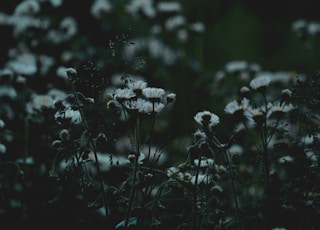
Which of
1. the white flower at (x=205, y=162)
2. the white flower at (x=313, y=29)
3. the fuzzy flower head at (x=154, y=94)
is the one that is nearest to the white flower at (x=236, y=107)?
the white flower at (x=205, y=162)

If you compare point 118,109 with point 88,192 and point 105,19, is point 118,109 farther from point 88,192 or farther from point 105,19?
point 105,19

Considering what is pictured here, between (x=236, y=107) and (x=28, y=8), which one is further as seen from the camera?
(x=28, y=8)

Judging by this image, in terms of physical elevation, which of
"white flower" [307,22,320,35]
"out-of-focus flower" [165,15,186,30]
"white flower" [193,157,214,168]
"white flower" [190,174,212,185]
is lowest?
"white flower" [190,174,212,185]

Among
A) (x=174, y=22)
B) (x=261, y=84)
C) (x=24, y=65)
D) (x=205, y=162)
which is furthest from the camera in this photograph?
(x=174, y=22)

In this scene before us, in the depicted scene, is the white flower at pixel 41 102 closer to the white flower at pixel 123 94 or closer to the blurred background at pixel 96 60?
the blurred background at pixel 96 60

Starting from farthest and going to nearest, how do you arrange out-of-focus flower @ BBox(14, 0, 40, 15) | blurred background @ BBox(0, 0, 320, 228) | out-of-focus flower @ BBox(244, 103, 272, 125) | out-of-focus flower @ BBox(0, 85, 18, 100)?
out-of-focus flower @ BBox(14, 0, 40, 15), out-of-focus flower @ BBox(0, 85, 18, 100), blurred background @ BBox(0, 0, 320, 228), out-of-focus flower @ BBox(244, 103, 272, 125)

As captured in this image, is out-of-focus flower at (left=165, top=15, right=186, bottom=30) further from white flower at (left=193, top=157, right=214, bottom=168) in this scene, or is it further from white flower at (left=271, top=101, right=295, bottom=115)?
white flower at (left=193, top=157, right=214, bottom=168)

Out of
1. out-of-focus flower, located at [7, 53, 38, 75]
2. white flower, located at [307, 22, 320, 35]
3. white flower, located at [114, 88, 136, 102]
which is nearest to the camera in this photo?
white flower, located at [114, 88, 136, 102]

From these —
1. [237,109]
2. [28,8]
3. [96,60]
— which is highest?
[28,8]

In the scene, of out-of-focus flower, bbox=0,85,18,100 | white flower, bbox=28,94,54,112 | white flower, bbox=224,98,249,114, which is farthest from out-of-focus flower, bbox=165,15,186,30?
white flower, bbox=224,98,249,114

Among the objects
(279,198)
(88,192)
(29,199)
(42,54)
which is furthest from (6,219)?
(42,54)

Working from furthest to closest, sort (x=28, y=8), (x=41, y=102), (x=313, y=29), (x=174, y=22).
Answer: (x=174, y=22), (x=313, y=29), (x=28, y=8), (x=41, y=102)

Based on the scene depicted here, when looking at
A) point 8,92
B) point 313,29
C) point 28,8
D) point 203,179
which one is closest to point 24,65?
point 8,92

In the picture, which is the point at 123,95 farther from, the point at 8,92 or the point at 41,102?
the point at 8,92
